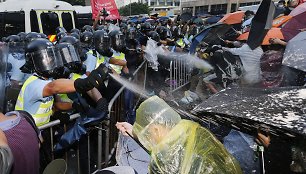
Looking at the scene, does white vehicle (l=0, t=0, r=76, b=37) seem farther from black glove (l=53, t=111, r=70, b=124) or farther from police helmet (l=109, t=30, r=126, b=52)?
black glove (l=53, t=111, r=70, b=124)

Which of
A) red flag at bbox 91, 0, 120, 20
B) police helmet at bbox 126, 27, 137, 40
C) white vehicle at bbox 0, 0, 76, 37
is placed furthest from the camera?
red flag at bbox 91, 0, 120, 20

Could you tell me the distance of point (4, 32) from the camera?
35.7 feet

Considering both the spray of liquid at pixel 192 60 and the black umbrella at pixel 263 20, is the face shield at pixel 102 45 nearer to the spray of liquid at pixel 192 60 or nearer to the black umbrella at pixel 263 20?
the spray of liquid at pixel 192 60

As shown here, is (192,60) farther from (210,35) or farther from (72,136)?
(72,136)

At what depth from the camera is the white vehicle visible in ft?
33.8

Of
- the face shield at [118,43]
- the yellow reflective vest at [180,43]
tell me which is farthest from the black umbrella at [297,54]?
the yellow reflective vest at [180,43]

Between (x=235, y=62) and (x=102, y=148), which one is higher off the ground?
(x=235, y=62)

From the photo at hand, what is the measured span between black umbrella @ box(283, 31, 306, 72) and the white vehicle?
935 cm

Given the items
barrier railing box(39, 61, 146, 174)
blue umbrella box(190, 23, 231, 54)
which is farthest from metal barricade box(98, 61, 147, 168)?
blue umbrella box(190, 23, 231, 54)

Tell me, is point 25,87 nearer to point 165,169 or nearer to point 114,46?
point 165,169

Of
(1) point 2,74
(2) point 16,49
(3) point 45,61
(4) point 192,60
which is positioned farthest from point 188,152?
(4) point 192,60

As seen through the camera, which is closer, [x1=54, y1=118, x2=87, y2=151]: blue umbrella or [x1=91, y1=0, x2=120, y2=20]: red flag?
[x1=54, y1=118, x2=87, y2=151]: blue umbrella

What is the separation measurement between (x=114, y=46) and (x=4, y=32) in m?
7.27

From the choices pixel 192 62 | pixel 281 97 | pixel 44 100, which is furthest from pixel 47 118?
pixel 192 62
